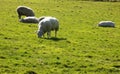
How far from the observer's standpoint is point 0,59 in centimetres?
1756

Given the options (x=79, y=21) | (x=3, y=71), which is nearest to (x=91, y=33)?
(x=79, y=21)

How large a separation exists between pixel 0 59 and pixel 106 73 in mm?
5258

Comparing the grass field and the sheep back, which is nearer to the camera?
the grass field

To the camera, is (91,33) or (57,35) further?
(91,33)

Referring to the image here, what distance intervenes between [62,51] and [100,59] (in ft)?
8.29

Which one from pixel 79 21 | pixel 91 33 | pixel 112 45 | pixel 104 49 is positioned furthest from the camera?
pixel 79 21

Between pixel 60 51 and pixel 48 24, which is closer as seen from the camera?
pixel 60 51

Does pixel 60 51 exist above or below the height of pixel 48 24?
below

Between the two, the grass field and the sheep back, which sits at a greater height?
the sheep back

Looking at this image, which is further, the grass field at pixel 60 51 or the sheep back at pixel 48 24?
the sheep back at pixel 48 24

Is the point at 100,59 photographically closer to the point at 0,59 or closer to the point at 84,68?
the point at 84,68

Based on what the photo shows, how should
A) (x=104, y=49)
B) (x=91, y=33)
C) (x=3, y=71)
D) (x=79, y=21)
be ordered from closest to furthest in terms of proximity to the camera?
(x=3, y=71)
(x=104, y=49)
(x=91, y=33)
(x=79, y=21)

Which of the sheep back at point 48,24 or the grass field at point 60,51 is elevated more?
the sheep back at point 48,24

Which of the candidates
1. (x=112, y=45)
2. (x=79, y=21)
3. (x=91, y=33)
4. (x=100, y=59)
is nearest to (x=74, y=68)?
(x=100, y=59)
